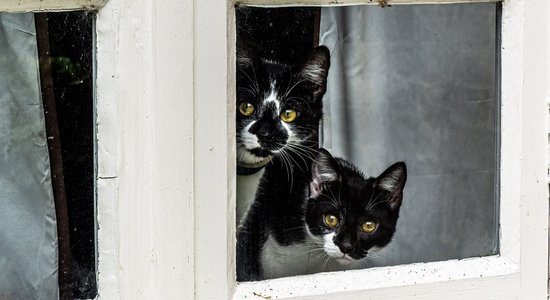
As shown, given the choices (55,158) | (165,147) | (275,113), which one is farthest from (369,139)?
(55,158)

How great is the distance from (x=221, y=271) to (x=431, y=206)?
47 centimetres

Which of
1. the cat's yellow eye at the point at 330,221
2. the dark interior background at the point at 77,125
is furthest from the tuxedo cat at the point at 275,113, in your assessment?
the dark interior background at the point at 77,125

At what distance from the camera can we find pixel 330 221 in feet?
5.70

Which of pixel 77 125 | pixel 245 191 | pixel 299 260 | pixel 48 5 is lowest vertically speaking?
pixel 299 260

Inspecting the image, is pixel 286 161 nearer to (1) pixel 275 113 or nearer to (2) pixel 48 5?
(1) pixel 275 113

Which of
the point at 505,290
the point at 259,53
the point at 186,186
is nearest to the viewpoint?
the point at 186,186

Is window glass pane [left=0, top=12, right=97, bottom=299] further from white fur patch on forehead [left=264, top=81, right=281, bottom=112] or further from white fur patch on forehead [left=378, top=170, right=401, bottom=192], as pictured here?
white fur patch on forehead [left=378, top=170, right=401, bottom=192]

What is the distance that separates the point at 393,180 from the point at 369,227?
0.13 m

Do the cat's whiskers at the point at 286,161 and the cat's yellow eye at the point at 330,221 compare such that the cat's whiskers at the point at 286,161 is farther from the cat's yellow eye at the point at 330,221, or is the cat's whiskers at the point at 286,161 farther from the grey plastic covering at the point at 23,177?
the grey plastic covering at the point at 23,177

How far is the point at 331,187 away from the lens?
5.63ft

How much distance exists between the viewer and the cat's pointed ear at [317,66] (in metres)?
1.61

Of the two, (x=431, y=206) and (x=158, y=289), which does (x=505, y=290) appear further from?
(x=158, y=289)

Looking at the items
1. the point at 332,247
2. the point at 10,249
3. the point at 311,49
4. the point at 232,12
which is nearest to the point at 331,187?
the point at 332,247

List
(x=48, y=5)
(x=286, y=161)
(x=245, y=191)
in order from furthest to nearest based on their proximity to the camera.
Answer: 1. (x=286, y=161)
2. (x=245, y=191)
3. (x=48, y=5)
